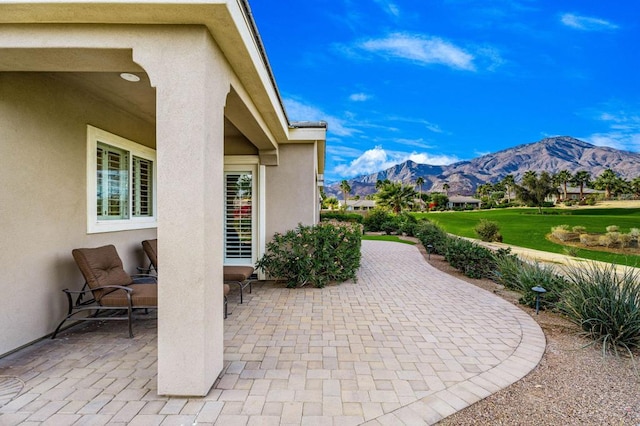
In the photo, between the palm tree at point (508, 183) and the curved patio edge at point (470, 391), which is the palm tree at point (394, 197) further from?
the palm tree at point (508, 183)

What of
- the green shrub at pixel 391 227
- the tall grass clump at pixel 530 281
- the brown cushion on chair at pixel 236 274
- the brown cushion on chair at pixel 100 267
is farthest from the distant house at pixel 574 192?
the brown cushion on chair at pixel 100 267

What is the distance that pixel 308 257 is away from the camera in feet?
23.9

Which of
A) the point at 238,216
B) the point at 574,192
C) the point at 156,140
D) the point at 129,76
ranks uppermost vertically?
the point at 574,192

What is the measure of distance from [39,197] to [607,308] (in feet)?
25.3

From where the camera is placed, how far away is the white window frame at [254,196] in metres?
7.98

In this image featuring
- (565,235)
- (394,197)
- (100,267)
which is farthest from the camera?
(394,197)

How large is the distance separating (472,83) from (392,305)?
6013cm

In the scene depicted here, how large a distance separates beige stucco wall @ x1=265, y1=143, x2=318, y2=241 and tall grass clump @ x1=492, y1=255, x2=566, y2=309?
4735mm

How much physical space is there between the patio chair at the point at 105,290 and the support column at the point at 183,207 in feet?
5.31

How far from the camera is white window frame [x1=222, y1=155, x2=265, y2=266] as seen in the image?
26.2 feet

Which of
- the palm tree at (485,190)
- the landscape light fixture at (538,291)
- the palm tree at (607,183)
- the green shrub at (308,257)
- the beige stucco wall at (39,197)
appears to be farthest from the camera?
the palm tree at (485,190)

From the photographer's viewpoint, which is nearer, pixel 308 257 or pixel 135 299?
pixel 135 299

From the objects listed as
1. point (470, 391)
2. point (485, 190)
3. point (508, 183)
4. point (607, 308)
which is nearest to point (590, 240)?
point (607, 308)

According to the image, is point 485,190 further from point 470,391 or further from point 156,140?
point 156,140
